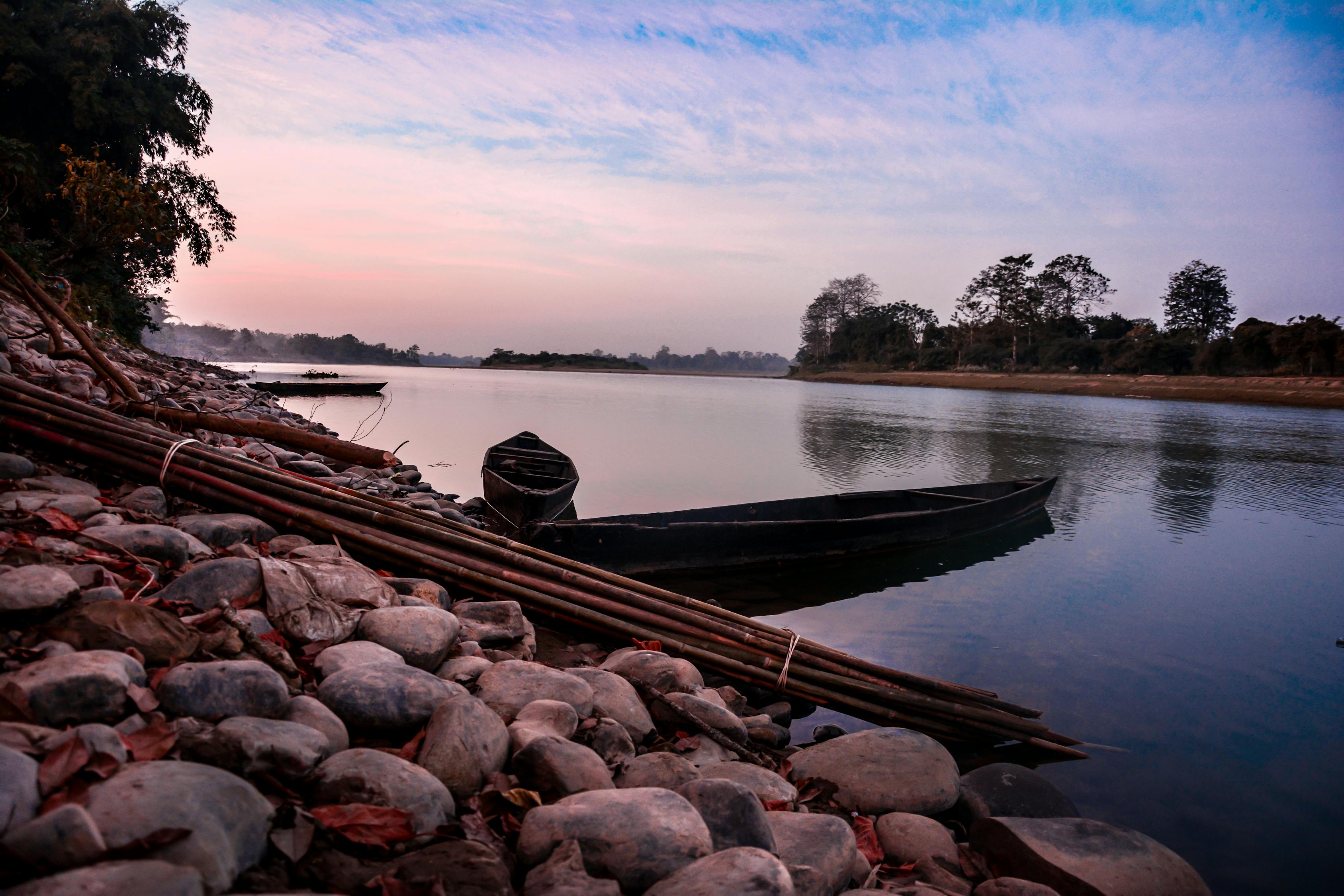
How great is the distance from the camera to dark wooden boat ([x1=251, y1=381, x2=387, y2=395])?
1737 inches

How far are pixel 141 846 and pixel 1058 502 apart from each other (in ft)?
63.5

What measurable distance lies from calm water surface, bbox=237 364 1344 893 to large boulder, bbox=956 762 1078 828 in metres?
0.68

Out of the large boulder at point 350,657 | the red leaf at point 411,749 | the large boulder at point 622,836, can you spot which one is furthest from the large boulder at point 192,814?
the large boulder at point 350,657

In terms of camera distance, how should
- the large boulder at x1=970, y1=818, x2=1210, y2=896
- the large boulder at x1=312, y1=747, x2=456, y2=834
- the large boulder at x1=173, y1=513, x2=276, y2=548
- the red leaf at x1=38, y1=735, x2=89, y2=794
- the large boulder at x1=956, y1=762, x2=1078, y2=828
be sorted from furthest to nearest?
the large boulder at x1=173, y1=513, x2=276, y2=548
the large boulder at x1=956, y1=762, x2=1078, y2=828
the large boulder at x1=970, y1=818, x2=1210, y2=896
the large boulder at x1=312, y1=747, x2=456, y2=834
the red leaf at x1=38, y1=735, x2=89, y2=794

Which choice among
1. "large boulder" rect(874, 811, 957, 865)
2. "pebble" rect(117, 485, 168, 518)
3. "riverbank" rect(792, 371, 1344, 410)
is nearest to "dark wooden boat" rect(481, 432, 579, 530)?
"pebble" rect(117, 485, 168, 518)

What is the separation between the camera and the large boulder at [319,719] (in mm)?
2777

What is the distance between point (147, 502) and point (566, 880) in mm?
4150

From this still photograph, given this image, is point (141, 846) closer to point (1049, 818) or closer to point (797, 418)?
point (1049, 818)

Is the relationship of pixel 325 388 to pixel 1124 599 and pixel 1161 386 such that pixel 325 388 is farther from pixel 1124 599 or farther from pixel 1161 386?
pixel 1161 386

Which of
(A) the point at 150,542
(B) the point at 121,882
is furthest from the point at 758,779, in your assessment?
(A) the point at 150,542

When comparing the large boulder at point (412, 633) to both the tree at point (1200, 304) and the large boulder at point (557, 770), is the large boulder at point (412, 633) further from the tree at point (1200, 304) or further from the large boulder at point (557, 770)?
the tree at point (1200, 304)

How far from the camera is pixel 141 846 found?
1808mm

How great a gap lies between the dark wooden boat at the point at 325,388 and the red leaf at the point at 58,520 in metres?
43.5

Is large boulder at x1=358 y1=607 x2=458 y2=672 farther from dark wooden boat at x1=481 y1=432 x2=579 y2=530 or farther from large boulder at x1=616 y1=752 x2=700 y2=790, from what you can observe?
dark wooden boat at x1=481 y1=432 x2=579 y2=530
